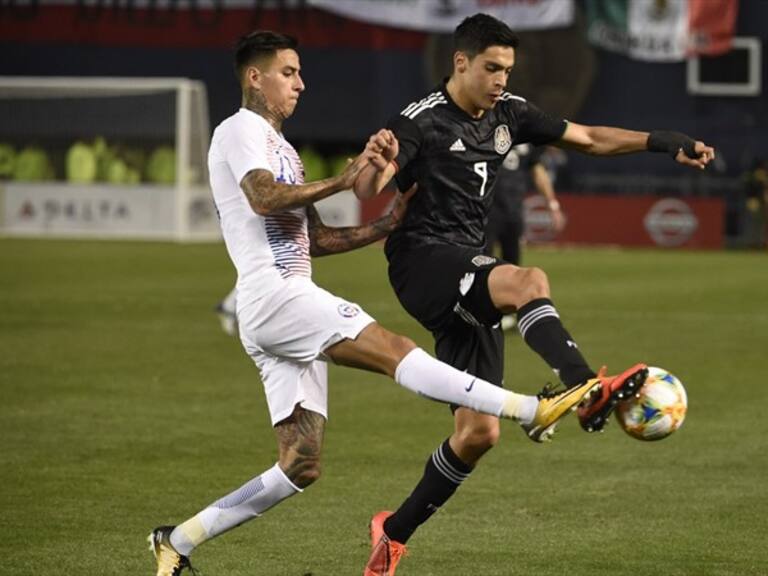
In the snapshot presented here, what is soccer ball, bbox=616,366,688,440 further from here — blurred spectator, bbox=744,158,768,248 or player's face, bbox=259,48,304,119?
blurred spectator, bbox=744,158,768,248

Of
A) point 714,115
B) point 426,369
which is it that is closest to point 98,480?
point 426,369

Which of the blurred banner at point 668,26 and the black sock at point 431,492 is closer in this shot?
the black sock at point 431,492

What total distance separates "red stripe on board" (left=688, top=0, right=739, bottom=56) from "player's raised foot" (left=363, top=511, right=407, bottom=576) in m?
27.3

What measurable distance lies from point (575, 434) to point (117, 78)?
1121 inches

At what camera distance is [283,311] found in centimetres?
686

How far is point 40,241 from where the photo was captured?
104 feet

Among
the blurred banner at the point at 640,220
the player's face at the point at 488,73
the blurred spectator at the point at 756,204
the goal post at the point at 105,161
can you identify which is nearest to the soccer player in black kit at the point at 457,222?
the player's face at the point at 488,73

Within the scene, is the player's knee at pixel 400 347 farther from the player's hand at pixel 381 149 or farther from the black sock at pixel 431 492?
the black sock at pixel 431 492

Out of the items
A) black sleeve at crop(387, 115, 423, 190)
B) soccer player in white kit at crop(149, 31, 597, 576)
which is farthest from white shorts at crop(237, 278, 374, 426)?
black sleeve at crop(387, 115, 423, 190)

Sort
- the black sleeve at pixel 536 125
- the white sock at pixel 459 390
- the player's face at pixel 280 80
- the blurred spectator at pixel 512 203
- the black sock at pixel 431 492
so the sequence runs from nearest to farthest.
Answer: the white sock at pixel 459 390 → the player's face at pixel 280 80 → the black sock at pixel 431 492 → the black sleeve at pixel 536 125 → the blurred spectator at pixel 512 203

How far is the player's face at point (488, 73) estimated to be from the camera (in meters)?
7.35

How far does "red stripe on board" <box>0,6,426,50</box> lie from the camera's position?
37188 millimetres

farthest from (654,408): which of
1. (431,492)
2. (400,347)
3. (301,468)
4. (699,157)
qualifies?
(699,157)

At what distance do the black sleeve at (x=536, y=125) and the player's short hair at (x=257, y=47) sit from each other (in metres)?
1.20
